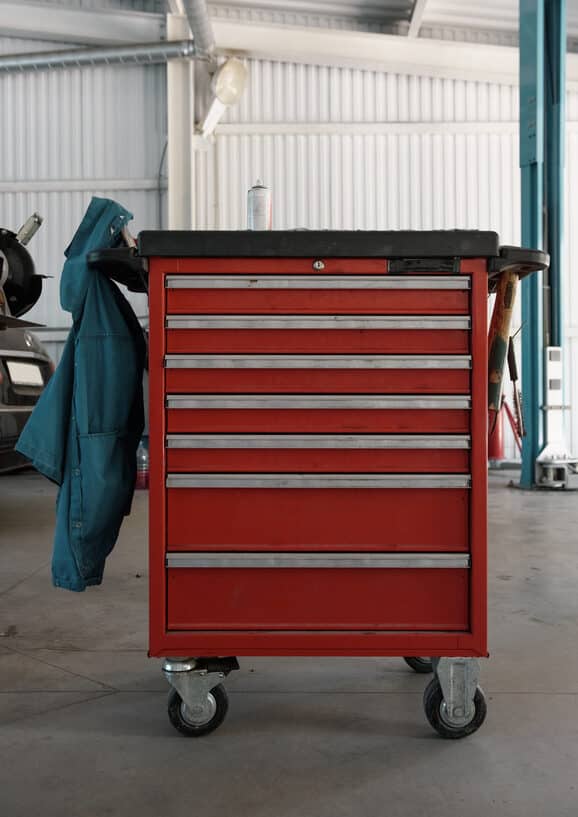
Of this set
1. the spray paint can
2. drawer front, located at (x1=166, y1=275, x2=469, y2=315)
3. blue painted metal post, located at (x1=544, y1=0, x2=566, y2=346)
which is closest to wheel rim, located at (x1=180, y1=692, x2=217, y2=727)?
drawer front, located at (x1=166, y1=275, x2=469, y2=315)

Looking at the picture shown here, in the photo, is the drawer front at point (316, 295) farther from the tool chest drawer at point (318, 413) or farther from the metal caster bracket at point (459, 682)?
the metal caster bracket at point (459, 682)

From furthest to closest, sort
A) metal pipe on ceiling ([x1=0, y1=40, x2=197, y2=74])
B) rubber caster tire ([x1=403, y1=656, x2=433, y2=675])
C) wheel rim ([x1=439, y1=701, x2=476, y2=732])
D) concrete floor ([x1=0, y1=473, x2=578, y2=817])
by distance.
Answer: metal pipe on ceiling ([x1=0, y1=40, x2=197, y2=74]) → rubber caster tire ([x1=403, y1=656, x2=433, y2=675]) → wheel rim ([x1=439, y1=701, x2=476, y2=732]) → concrete floor ([x1=0, y1=473, x2=578, y2=817])

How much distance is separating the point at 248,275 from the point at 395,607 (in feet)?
2.37

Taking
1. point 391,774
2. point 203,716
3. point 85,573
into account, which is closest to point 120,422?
point 85,573

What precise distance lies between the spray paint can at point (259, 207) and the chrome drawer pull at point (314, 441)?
55 centimetres

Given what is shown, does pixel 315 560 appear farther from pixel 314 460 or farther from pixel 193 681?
pixel 193 681

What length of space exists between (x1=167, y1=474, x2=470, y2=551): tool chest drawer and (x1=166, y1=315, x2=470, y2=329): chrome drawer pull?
11.6 inches

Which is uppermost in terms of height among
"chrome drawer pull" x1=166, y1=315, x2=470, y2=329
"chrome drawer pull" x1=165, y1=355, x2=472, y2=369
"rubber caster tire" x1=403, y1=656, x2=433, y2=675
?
"chrome drawer pull" x1=166, y1=315, x2=470, y2=329

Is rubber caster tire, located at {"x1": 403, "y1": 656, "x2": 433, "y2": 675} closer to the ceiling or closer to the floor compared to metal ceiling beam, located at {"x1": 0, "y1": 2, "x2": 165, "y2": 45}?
closer to the floor

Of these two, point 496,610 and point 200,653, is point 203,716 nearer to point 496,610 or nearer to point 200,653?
point 200,653

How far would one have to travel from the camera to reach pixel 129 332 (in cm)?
169

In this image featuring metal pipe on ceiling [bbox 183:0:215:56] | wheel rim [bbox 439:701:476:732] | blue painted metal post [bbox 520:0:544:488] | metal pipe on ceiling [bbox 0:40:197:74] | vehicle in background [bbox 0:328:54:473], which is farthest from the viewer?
metal pipe on ceiling [bbox 0:40:197:74]

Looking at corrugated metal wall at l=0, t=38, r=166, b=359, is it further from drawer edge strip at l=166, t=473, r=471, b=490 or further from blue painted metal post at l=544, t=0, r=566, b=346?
drawer edge strip at l=166, t=473, r=471, b=490

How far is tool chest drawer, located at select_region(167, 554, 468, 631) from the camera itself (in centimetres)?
153
